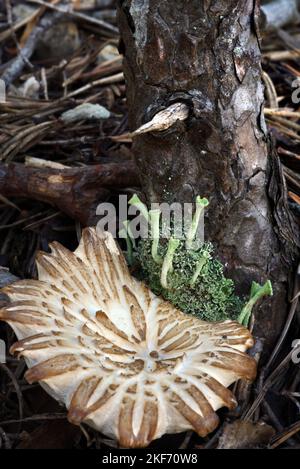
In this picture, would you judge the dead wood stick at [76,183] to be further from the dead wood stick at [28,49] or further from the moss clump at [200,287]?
the dead wood stick at [28,49]

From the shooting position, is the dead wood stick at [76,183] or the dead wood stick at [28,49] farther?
the dead wood stick at [28,49]

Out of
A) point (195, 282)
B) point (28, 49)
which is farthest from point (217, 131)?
point (28, 49)

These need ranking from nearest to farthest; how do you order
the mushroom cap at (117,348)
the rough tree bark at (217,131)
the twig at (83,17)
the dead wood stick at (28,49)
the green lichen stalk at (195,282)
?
the mushroom cap at (117,348) < the rough tree bark at (217,131) < the green lichen stalk at (195,282) < the dead wood stick at (28,49) < the twig at (83,17)

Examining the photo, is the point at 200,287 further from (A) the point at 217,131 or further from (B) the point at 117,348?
(A) the point at 217,131

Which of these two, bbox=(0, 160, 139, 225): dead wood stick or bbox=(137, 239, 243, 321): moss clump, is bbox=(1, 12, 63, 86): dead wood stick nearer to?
bbox=(0, 160, 139, 225): dead wood stick

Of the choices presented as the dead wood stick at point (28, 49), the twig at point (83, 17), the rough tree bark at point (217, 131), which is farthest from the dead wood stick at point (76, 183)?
the twig at point (83, 17)

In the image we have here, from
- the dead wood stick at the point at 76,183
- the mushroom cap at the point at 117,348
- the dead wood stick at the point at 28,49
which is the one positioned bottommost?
the mushroom cap at the point at 117,348
